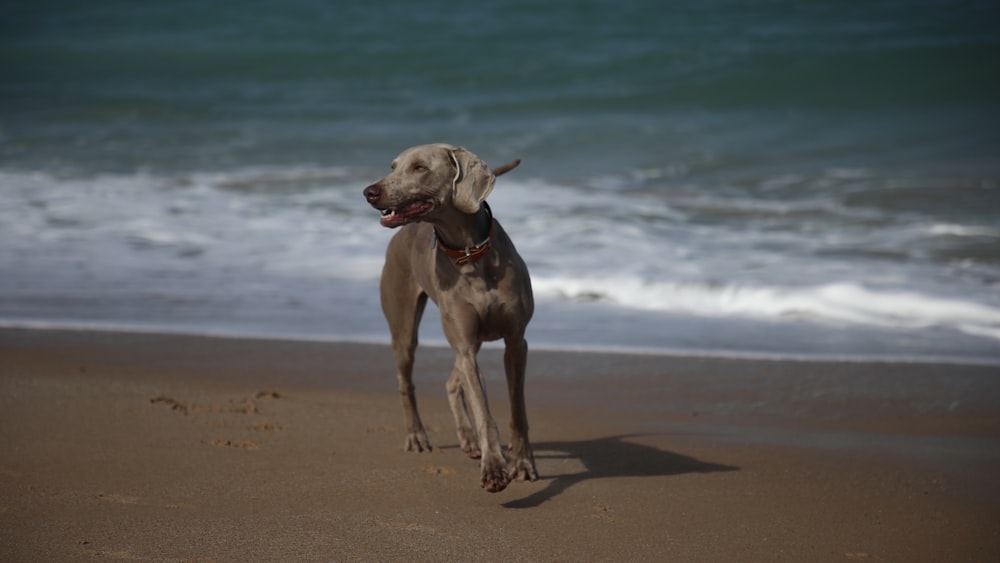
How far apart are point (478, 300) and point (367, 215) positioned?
817 cm

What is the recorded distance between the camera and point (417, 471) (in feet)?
16.2

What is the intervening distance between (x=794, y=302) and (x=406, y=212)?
4.89m

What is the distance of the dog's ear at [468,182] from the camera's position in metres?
4.47

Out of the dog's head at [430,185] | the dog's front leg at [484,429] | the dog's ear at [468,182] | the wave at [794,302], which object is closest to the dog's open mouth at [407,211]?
the dog's head at [430,185]

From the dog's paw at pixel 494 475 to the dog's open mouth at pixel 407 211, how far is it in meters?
0.97

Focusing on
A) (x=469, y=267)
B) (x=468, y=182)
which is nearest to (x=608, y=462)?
(x=469, y=267)

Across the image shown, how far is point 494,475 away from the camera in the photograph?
14.4 ft

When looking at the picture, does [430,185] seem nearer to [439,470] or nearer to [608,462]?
[439,470]

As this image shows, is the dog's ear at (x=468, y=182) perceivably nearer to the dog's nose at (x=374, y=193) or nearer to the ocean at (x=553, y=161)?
the dog's nose at (x=374, y=193)

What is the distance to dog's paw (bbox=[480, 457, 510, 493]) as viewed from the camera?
4.36 meters

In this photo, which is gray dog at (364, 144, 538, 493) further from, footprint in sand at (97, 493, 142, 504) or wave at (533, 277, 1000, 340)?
wave at (533, 277, 1000, 340)

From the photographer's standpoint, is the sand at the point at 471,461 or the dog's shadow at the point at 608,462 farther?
the dog's shadow at the point at 608,462

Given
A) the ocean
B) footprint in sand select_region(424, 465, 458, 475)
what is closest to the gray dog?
footprint in sand select_region(424, 465, 458, 475)

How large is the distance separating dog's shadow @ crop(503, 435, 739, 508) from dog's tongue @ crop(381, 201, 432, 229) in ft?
3.84
